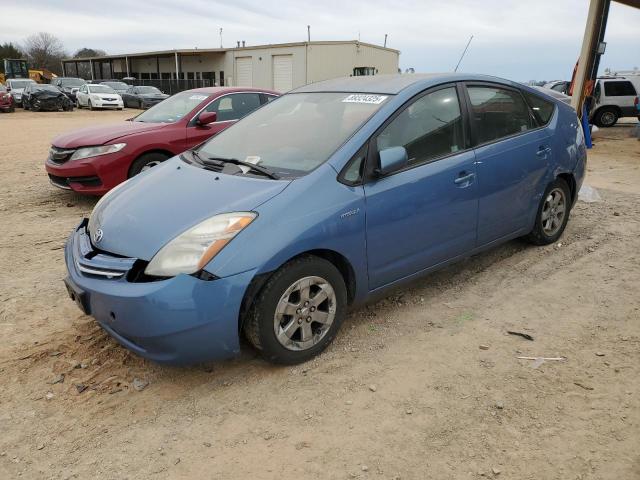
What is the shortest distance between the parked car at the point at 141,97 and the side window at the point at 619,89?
70.9ft

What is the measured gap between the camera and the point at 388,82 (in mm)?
3828

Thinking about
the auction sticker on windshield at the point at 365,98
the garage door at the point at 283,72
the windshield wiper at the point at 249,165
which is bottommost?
the windshield wiper at the point at 249,165

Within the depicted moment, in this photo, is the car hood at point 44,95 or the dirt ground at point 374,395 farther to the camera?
the car hood at point 44,95

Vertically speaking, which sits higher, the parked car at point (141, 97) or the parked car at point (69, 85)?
the parked car at point (69, 85)

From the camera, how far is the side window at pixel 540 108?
Result: 15.0 ft

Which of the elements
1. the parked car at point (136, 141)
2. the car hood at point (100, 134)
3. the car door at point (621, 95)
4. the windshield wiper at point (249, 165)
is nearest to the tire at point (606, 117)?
the car door at point (621, 95)

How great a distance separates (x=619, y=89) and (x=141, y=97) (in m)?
23.3

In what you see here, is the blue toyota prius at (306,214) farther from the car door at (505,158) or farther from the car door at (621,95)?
the car door at (621,95)

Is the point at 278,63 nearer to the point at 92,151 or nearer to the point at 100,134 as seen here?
the point at 100,134

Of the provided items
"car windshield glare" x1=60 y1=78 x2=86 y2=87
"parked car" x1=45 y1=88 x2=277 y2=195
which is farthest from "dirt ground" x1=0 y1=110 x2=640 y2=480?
"car windshield glare" x1=60 y1=78 x2=86 y2=87

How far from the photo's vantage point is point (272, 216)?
2.81 metres

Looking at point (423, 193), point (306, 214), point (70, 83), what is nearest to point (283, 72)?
point (70, 83)

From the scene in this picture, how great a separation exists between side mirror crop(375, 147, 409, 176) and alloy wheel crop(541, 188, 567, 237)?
2.09 meters

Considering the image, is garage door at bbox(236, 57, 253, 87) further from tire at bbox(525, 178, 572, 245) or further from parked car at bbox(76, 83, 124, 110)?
tire at bbox(525, 178, 572, 245)
